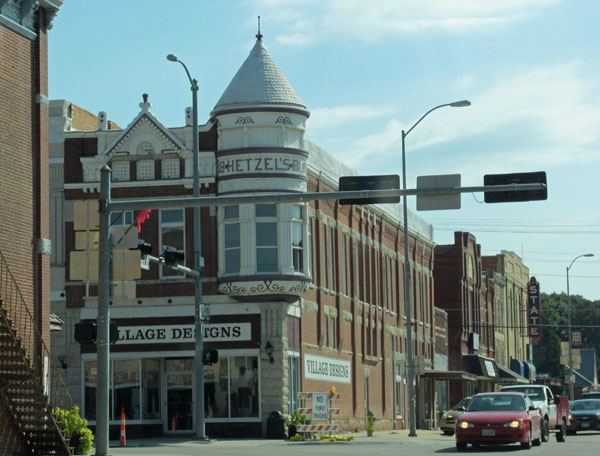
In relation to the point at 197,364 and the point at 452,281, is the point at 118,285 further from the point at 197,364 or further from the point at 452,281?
the point at 452,281

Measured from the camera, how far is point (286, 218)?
39719 millimetres

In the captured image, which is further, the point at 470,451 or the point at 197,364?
the point at 197,364

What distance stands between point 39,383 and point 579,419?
24.7m

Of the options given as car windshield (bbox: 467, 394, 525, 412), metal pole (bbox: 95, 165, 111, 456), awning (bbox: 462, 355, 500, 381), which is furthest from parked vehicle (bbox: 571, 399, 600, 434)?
awning (bbox: 462, 355, 500, 381)

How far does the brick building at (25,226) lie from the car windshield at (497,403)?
10.6m

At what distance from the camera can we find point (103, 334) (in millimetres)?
24219

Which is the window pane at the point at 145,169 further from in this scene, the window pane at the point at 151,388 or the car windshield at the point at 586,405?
the car windshield at the point at 586,405

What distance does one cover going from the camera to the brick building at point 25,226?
24312 millimetres

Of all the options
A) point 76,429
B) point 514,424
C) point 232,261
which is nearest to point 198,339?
point 232,261

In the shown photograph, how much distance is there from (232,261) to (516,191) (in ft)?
60.2

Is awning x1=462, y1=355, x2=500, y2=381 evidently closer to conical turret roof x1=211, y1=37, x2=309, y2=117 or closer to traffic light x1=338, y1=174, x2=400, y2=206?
conical turret roof x1=211, y1=37, x2=309, y2=117

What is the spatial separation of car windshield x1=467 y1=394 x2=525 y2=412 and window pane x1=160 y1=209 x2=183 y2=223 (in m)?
14.9

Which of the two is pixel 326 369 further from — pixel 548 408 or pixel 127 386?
pixel 548 408

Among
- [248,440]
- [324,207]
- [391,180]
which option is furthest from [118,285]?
[324,207]
